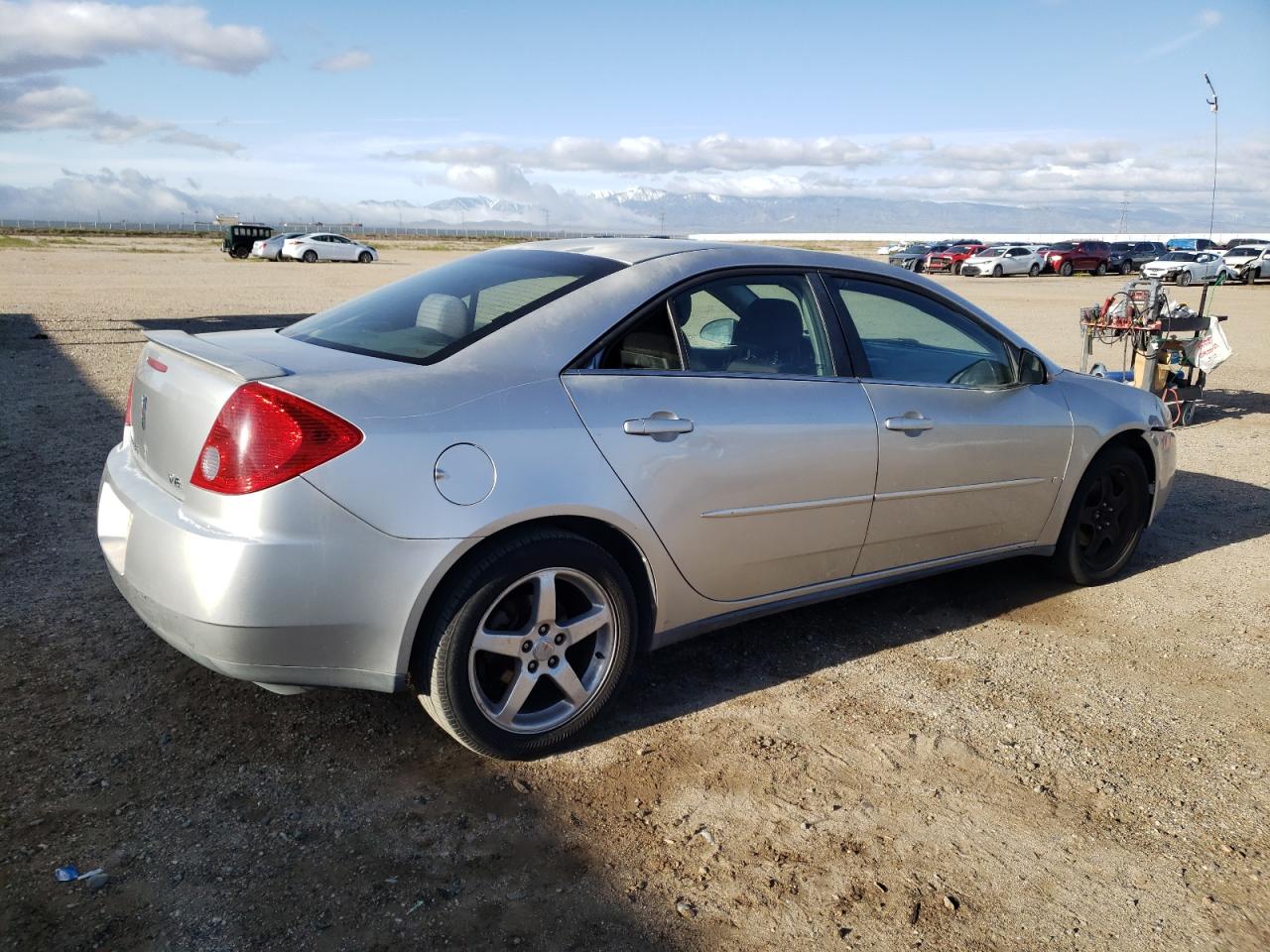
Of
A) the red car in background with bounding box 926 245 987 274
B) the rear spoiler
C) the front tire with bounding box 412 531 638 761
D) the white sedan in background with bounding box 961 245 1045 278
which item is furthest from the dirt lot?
the red car in background with bounding box 926 245 987 274

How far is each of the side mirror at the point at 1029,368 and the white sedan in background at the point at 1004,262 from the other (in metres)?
40.8

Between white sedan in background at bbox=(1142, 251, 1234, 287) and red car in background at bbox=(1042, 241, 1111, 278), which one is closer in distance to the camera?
white sedan in background at bbox=(1142, 251, 1234, 287)

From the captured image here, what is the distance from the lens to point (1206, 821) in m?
2.99

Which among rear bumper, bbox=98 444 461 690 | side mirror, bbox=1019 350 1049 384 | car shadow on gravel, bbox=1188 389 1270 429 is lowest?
car shadow on gravel, bbox=1188 389 1270 429

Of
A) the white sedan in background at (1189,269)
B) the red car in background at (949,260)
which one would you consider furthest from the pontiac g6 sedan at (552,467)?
the red car in background at (949,260)

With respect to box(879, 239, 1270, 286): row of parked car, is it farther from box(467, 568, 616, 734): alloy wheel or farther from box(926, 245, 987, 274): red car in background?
box(467, 568, 616, 734): alloy wheel

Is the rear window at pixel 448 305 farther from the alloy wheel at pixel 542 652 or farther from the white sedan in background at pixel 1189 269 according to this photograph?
the white sedan in background at pixel 1189 269

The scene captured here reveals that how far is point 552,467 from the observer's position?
9.70 ft

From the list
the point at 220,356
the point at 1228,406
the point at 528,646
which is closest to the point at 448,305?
the point at 220,356

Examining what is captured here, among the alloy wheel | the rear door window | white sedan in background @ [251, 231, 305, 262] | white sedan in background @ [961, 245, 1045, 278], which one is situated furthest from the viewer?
white sedan in background @ [251, 231, 305, 262]

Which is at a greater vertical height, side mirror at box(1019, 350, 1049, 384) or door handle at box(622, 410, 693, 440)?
side mirror at box(1019, 350, 1049, 384)

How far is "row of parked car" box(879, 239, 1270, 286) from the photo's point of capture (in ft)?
130

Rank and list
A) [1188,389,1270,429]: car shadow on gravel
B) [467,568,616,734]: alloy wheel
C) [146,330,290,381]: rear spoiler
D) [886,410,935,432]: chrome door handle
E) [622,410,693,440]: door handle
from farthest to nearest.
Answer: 1. [1188,389,1270,429]: car shadow on gravel
2. [886,410,935,432]: chrome door handle
3. [622,410,693,440]: door handle
4. [467,568,616,734]: alloy wheel
5. [146,330,290,381]: rear spoiler

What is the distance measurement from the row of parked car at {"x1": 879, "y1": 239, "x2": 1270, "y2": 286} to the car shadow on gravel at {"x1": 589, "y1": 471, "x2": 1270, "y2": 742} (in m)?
37.1
